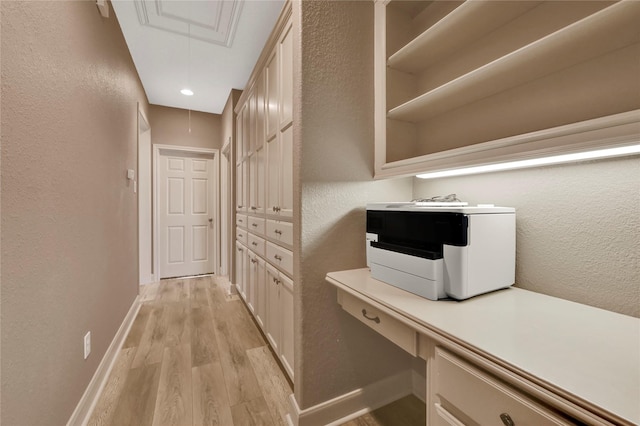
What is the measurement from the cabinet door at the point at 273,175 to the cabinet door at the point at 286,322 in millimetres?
509

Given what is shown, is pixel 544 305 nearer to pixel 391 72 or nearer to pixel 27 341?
pixel 391 72

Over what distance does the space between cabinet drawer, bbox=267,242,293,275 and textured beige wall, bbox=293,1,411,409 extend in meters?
0.18

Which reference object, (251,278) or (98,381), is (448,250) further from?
(98,381)

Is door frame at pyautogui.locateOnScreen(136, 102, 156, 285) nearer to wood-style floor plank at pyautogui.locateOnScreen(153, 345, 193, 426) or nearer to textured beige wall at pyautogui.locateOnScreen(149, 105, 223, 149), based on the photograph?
textured beige wall at pyautogui.locateOnScreen(149, 105, 223, 149)

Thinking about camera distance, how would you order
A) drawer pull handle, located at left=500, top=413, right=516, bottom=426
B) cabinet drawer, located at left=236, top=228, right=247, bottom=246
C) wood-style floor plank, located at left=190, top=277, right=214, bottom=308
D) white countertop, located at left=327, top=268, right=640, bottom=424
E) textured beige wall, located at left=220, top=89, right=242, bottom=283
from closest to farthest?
white countertop, located at left=327, top=268, right=640, bottom=424 < drawer pull handle, located at left=500, top=413, right=516, bottom=426 < cabinet drawer, located at left=236, top=228, right=247, bottom=246 < wood-style floor plank, located at left=190, top=277, right=214, bottom=308 < textured beige wall, located at left=220, top=89, right=242, bottom=283

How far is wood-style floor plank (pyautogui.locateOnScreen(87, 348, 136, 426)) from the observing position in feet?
4.71

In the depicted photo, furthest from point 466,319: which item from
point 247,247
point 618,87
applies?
point 247,247

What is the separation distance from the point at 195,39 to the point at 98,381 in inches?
107

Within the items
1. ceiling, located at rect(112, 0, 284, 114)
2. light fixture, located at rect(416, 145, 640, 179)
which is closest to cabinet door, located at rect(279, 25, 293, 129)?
ceiling, located at rect(112, 0, 284, 114)

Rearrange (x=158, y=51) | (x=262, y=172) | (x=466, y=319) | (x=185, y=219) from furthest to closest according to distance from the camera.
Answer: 1. (x=185, y=219)
2. (x=158, y=51)
3. (x=262, y=172)
4. (x=466, y=319)

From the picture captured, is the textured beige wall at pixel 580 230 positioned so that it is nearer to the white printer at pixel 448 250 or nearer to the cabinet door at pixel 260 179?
the white printer at pixel 448 250

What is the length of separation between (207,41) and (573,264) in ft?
9.87

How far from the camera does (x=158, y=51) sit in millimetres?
2574

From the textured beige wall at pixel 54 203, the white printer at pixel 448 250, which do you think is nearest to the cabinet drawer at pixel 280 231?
the white printer at pixel 448 250
